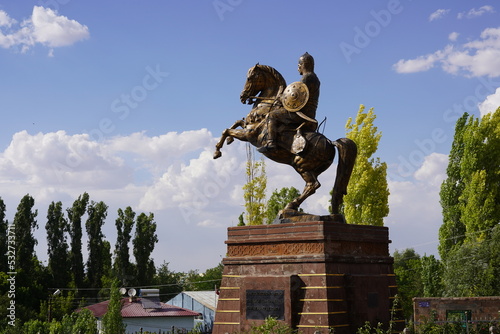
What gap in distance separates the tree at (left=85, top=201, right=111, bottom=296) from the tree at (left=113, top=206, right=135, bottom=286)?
100cm

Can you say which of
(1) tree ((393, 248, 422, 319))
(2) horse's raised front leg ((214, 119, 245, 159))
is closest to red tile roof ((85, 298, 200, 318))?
(1) tree ((393, 248, 422, 319))

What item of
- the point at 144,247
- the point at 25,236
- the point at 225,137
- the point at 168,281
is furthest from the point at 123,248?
the point at 225,137

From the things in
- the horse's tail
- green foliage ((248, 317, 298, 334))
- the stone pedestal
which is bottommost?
green foliage ((248, 317, 298, 334))

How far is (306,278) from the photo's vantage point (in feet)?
34.8

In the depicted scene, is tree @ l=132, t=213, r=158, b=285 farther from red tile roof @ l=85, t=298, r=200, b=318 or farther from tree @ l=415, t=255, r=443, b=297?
tree @ l=415, t=255, r=443, b=297

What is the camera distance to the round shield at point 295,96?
1173 cm

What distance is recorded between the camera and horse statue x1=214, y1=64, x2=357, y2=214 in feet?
38.1

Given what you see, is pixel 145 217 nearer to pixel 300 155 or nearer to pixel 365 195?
pixel 365 195

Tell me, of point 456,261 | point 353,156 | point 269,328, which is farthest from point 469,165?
point 269,328

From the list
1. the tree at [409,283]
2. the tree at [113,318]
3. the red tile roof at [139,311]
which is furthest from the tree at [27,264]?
the tree at [409,283]

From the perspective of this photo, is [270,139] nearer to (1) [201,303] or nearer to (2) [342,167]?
(2) [342,167]

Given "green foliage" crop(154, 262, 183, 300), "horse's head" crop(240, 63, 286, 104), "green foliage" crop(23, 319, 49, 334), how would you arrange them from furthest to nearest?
"green foliage" crop(154, 262, 183, 300) → "green foliage" crop(23, 319, 49, 334) → "horse's head" crop(240, 63, 286, 104)

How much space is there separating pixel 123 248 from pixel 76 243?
287 centimetres

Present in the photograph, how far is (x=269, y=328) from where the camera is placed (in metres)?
9.55
